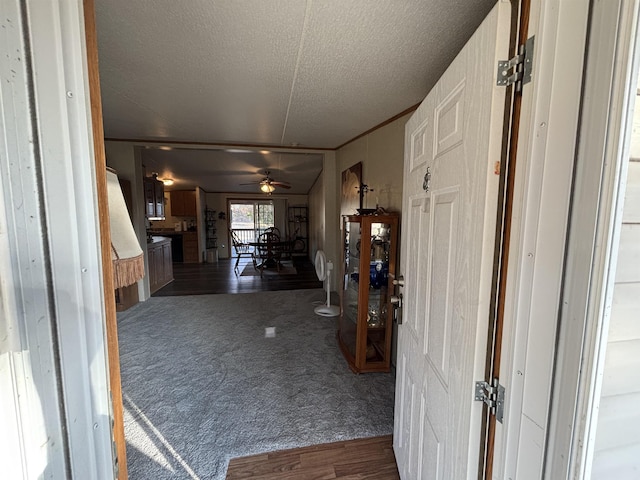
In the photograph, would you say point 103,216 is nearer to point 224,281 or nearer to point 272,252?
point 224,281

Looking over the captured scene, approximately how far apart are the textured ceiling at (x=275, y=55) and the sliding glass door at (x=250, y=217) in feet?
22.8

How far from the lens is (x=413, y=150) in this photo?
1329mm

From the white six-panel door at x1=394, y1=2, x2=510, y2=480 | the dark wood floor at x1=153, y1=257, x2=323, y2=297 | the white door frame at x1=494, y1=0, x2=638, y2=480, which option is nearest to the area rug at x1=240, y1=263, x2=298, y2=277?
the dark wood floor at x1=153, y1=257, x2=323, y2=297

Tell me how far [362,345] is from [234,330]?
1.65m

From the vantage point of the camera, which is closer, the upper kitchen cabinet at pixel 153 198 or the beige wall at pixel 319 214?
the upper kitchen cabinet at pixel 153 198

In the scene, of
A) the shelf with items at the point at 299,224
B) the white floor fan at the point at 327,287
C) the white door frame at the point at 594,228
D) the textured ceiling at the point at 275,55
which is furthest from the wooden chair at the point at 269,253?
the white door frame at the point at 594,228

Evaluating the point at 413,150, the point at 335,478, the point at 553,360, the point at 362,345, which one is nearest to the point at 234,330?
the point at 362,345

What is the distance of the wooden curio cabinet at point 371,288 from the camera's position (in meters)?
2.17

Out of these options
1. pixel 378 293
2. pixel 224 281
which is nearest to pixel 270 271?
pixel 224 281

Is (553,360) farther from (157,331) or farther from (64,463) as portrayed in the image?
(157,331)

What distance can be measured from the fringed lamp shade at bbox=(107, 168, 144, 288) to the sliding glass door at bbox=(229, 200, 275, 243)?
888 centimetres

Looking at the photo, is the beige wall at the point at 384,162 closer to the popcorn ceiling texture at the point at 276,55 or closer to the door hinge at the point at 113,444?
the popcorn ceiling texture at the point at 276,55

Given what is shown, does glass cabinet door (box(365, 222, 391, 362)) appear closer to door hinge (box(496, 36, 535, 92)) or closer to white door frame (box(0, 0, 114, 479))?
door hinge (box(496, 36, 535, 92))

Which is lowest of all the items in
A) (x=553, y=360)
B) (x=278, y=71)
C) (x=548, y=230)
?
(x=553, y=360)
